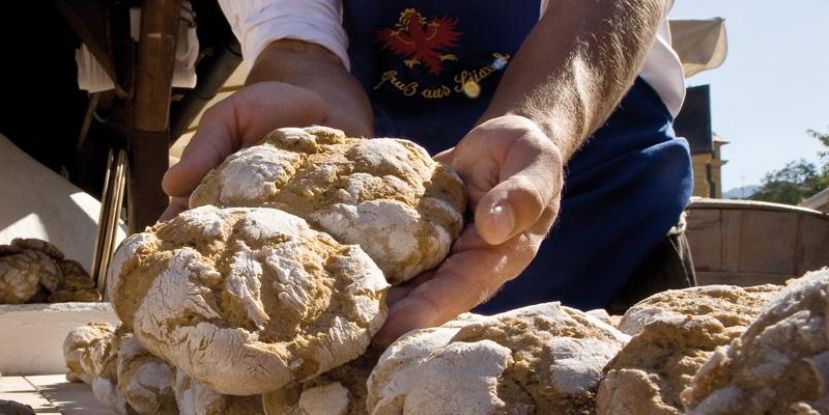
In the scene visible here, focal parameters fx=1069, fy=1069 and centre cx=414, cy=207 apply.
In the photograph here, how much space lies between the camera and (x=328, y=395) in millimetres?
1329

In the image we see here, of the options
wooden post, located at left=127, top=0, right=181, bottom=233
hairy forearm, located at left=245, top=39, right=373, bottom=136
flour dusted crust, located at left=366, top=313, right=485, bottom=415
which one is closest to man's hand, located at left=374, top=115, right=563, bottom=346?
flour dusted crust, located at left=366, top=313, right=485, bottom=415

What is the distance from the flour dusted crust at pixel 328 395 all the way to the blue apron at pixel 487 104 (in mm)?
984

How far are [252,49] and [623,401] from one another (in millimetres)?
1745

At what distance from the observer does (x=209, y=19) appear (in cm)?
723

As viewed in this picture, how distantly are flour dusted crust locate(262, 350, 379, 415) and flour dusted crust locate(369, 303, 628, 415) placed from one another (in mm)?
139

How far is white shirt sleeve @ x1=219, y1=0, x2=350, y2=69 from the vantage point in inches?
90.2

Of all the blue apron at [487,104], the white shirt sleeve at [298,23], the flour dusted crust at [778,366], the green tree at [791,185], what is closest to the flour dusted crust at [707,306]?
the flour dusted crust at [778,366]

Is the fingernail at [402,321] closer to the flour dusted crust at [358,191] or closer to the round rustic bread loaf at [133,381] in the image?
the flour dusted crust at [358,191]

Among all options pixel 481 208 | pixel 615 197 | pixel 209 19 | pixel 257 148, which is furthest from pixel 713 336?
pixel 209 19

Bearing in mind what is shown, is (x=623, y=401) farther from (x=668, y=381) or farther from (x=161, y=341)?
(x=161, y=341)

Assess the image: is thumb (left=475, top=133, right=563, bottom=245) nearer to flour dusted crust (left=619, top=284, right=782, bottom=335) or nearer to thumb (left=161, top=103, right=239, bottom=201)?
flour dusted crust (left=619, top=284, right=782, bottom=335)

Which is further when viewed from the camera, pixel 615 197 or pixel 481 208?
pixel 615 197

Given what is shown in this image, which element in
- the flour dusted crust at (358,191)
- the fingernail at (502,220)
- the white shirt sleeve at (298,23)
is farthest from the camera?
the white shirt sleeve at (298,23)

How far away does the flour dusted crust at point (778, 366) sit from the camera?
0.78m
